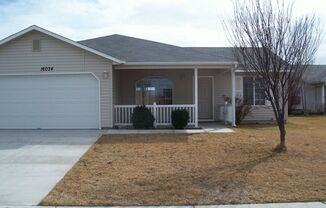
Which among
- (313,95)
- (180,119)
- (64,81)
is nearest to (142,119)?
(180,119)

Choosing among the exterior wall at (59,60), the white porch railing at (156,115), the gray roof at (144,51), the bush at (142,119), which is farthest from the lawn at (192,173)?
the gray roof at (144,51)

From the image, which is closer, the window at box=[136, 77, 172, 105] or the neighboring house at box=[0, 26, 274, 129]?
the neighboring house at box=[0, 26, 274, 129]

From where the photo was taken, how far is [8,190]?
8.25 meters

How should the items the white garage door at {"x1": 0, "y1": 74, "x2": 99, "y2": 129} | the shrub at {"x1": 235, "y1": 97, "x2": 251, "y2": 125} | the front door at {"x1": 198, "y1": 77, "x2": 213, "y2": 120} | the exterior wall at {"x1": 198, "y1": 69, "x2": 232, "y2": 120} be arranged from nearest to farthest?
the white garage door at {"x1": 0, "y1": 74, "x2": 99, "y2": 129} → the shrub at {"x1": 235, "y1": 97, "x2": 251, "y2": 125} → the exterior wall at {"x1": 198, "y1": 69, "x2": 232, "y2": 120} → the front door at {"x1": 198, "y1": 77, "x2": 213, "y2": 120}

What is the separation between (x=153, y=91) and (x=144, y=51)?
9.07 feet

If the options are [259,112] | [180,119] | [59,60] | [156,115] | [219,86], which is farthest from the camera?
[259,112]

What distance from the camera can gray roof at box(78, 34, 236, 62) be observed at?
1894 centimetres

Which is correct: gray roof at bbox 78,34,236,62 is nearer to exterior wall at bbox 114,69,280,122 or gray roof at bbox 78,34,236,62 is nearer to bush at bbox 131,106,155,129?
exterior wall at bbox 114,69,280,122

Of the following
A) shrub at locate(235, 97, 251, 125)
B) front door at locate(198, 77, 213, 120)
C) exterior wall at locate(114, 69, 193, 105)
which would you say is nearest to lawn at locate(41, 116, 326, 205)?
shrub at locate(235, 97, 251, 125)

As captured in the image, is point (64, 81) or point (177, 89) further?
point (177, 89)

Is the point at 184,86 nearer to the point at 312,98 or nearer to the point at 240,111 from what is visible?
the point at 240,111

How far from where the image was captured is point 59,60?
1834cm

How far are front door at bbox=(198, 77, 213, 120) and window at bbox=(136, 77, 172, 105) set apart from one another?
70.8 inches

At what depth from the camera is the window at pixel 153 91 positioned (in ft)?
73.3
